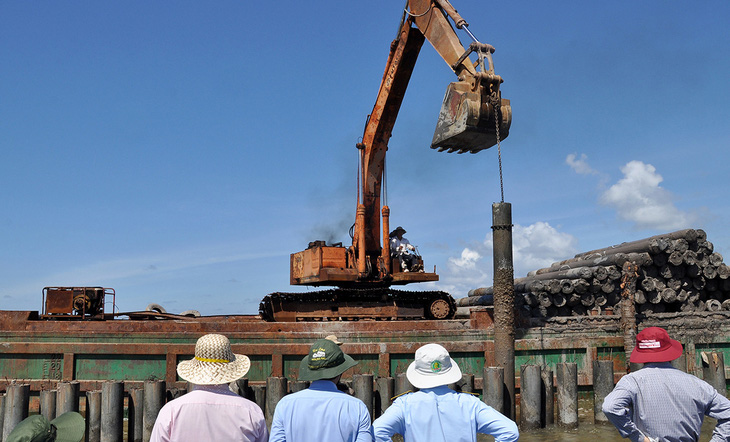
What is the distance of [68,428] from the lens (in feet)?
12.1

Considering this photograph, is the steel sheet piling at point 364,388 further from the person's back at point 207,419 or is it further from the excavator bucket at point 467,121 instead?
the person's back at point 207,419

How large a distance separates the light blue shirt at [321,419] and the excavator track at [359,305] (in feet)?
35.9

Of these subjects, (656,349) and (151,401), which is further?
(151,401)

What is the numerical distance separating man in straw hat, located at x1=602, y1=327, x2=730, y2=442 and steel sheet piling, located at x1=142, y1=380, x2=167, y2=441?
737cm

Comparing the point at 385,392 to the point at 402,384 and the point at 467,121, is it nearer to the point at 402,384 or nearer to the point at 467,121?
the point at 402,384

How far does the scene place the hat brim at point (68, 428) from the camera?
11.9 ft

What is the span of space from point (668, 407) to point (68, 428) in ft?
13.2

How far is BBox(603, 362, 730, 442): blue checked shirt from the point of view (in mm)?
4664

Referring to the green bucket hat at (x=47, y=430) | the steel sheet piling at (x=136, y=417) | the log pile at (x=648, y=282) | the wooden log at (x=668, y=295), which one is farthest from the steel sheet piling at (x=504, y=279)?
the green bucket hat at (x=47, y=430)

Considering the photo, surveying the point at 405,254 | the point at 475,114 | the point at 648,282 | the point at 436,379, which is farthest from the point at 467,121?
the point at 436,379

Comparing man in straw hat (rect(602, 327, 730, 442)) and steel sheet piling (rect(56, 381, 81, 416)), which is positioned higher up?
man in straw hat (rect(602, 327, 730, 442))

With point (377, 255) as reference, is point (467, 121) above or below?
above

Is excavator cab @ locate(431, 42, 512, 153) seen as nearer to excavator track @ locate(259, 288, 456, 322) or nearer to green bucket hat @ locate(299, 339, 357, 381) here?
excavator track @ locate(259, 288, 456, 322)

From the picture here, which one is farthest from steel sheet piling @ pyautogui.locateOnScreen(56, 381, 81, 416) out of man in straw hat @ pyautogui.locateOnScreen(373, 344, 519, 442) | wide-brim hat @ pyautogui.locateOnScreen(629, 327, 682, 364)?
wide-brim hat @ pyautogui.locateOnScreen(629, 327, 682, 364)
